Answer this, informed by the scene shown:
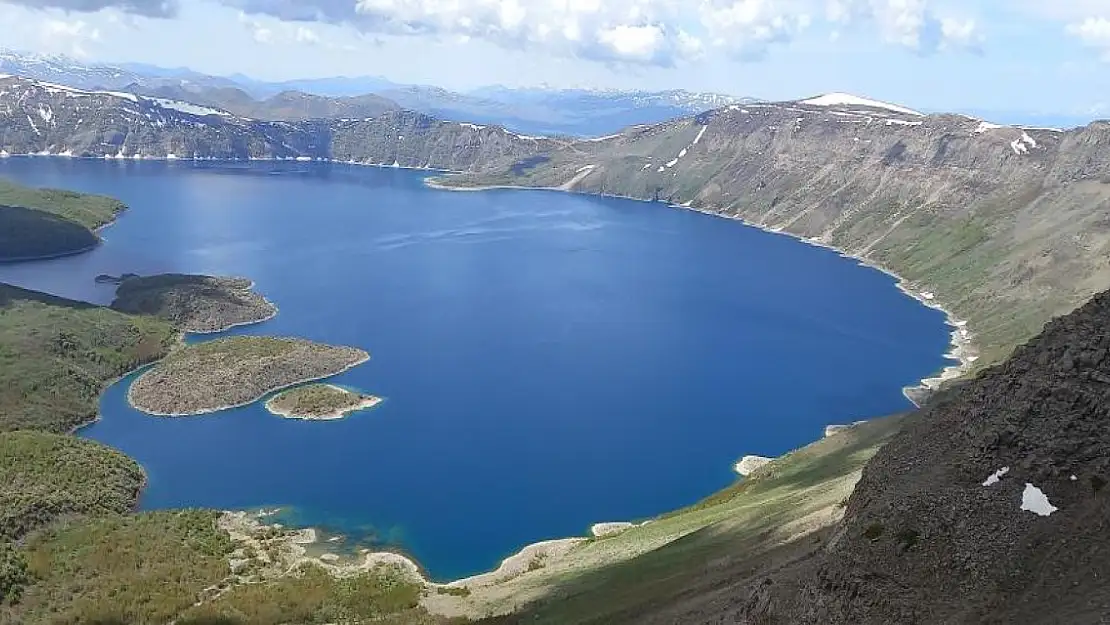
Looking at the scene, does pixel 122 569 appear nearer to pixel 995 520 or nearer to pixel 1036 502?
pixel 995 520

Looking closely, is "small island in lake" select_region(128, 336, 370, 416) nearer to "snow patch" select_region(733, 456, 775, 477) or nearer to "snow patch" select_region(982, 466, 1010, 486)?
"snow patch" select_region(733, 456, 775, 477)

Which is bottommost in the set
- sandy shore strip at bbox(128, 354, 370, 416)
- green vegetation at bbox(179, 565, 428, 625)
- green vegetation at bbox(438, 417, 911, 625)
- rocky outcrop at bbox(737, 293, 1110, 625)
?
sandy shore strip at bbox(128, 354, 370, 416)

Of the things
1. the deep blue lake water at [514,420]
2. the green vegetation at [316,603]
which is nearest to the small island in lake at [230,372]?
the deep blue lake water at [514,420]

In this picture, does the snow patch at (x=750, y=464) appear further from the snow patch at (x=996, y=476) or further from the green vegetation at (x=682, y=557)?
the snow patch at (x=996, y=476)

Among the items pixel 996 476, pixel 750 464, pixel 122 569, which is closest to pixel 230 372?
pixel 122 569

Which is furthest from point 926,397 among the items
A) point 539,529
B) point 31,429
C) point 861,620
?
point 31,429

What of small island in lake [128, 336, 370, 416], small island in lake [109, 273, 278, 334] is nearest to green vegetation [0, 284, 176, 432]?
small island in lake [128, 336, 370, 416]
